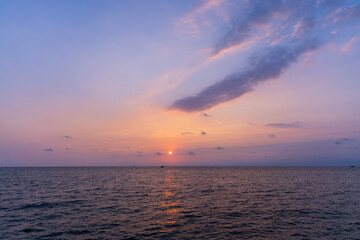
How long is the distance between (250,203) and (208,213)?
1350 centimetres

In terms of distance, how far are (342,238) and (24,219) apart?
44.8 m

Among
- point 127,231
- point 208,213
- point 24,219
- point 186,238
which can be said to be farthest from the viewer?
point 208,213

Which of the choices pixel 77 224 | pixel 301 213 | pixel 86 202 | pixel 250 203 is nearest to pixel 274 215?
pixel 301 213

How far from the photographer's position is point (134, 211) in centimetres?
4078

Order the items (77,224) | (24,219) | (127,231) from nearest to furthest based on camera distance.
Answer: (127,231) < (77,224) < (24,219)

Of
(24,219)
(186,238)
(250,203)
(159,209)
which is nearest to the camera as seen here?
(186,238)

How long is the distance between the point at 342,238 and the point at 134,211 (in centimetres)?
3089

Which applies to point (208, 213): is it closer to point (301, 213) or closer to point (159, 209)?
point (159, 209)

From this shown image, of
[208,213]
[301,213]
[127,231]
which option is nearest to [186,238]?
[127,231]

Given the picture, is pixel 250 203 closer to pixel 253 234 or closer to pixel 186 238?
pixel 253 234

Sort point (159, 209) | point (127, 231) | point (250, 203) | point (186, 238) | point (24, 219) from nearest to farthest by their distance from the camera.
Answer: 1. point (186, 238)
2. point (127, 231)
3. point (24, 219)
4. point (159, 209)
5. point (250, 203)

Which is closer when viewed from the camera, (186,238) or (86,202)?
(186,238)

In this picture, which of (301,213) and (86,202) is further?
(86,202)

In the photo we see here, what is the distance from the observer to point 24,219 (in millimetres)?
35656
